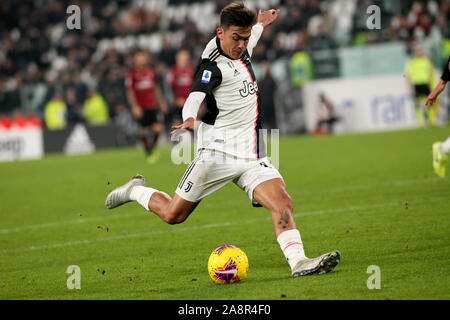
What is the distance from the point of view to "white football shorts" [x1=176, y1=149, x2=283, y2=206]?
6145 mm

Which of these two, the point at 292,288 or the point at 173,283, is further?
the point at 173,283

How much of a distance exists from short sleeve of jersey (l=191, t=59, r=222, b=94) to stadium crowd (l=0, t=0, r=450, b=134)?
18.4 m

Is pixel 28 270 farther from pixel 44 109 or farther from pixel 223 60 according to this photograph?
pixel 44 109

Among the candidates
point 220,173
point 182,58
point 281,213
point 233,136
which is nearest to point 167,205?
point 220,173

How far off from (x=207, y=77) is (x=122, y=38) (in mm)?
26171

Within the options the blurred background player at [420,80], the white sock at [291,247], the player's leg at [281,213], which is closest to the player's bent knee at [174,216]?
the player's leg at [281,213]

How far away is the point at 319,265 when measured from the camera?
18.6 feet

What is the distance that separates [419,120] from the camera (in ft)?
72.6

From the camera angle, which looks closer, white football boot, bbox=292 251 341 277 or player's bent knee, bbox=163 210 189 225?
white football boot, bbox=292 251 341 277

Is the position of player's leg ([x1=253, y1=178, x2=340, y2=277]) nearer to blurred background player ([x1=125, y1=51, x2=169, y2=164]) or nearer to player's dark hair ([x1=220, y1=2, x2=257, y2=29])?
player's dark hair ([x1=220, y1=2, x2=257, y2=29])

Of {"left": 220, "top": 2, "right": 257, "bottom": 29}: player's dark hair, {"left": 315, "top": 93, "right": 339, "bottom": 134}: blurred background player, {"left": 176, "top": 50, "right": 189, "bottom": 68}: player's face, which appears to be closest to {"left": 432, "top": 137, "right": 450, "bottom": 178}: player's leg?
{"left": 220, "top": 2, "right": 257, "bottom": 29}: player's dark hair
